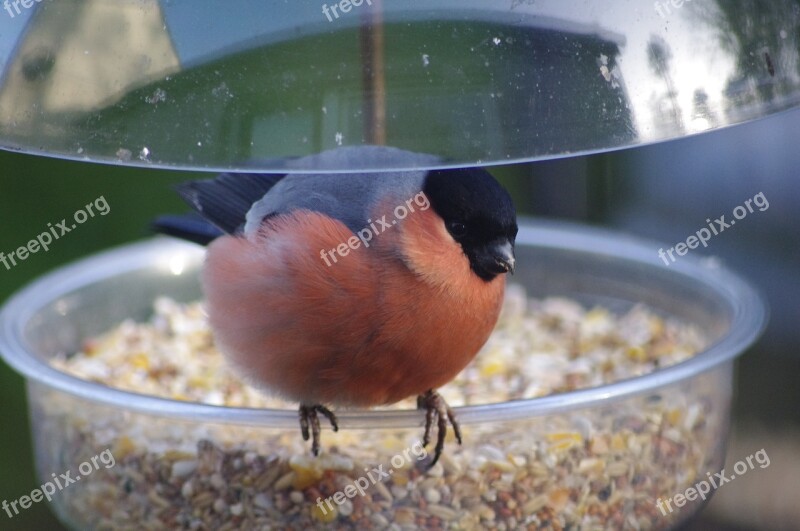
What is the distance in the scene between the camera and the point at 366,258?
7.41ft

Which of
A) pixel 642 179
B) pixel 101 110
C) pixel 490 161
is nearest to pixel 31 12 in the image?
pixel 101 110

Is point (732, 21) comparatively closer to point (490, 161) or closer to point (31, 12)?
point (490, 161)

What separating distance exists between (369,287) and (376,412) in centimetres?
27

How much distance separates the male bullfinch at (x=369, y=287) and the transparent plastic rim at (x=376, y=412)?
0.32 ft

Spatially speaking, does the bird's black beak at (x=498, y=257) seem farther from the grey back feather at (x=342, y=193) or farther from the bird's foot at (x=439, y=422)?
the bird's foot at (x=439, y=422)

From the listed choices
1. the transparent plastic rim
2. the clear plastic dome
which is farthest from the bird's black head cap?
the clear plastic dome

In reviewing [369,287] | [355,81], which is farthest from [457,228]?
[355,81]

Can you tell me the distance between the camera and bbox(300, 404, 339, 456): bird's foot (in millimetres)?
2262

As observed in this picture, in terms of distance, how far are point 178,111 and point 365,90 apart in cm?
28

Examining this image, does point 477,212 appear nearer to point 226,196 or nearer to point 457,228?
point 457,228

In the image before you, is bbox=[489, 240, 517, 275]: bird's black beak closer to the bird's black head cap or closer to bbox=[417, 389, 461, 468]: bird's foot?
the bird's black head cap

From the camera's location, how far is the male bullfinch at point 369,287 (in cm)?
223

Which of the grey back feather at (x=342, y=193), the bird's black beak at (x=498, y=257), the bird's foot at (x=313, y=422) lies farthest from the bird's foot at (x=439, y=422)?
the grey back feather at (x=342, y=193)

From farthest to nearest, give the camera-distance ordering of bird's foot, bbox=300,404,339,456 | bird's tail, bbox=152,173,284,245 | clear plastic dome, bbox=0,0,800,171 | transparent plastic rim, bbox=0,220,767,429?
1. bird's tail, bbox=152,173,284,245
2. bird's foot, bbox=300,404,339,456
3. transparent plastic rim, bbox=0,220,767,429
4. clear plastic dome, bbox=0,0,800,171
